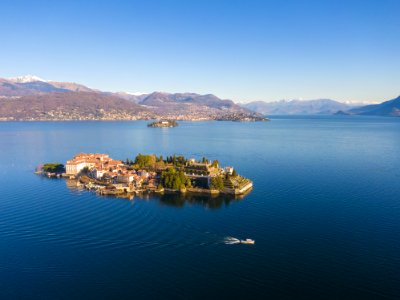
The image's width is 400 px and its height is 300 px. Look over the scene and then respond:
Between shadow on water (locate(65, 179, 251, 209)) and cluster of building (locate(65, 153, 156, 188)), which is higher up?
cluster of building (locate(65, 153, 156, 188))

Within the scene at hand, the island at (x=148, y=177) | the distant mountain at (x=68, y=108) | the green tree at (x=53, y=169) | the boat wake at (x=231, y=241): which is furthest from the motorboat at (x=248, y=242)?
the distant mountain at (x=68, y=108)

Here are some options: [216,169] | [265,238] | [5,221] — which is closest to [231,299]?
[265,238]

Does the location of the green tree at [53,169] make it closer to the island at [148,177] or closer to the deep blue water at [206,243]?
the island at [148,177]

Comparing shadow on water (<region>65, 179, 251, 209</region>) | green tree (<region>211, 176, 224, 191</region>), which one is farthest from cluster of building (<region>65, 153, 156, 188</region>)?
green tree (<region>211, 176, 224, 191</region>)

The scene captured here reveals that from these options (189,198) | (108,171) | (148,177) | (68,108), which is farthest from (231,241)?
(68,108)

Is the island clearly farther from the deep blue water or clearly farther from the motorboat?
the motorboat

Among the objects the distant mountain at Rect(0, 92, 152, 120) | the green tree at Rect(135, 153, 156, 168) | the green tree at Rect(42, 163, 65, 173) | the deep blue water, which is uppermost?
the distant mountain at Rect(0, 92, 152, 120)
